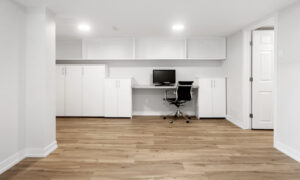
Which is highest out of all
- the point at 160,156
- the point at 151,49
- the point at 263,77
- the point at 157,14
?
the point at 157,14

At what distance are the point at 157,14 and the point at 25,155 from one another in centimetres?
307

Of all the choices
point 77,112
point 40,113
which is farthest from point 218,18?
point 77,112

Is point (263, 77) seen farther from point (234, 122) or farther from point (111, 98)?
point (111, 98)

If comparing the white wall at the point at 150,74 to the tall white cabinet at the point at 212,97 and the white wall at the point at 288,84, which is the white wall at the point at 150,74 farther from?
the white wall at the point at 288,84

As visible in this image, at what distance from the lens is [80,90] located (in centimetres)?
564

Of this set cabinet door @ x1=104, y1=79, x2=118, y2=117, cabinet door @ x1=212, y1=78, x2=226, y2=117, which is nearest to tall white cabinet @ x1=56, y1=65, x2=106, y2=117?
cabinet door @ x1=104, y1=79, x2=118, y2=117

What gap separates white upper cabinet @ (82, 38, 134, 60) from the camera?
560cm

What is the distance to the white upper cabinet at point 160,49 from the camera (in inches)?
220

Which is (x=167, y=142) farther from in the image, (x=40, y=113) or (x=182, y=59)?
(x=182, y=59)

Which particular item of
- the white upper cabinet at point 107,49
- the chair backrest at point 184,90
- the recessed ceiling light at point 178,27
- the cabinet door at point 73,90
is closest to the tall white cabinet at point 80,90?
the cabinet door at point 73,90

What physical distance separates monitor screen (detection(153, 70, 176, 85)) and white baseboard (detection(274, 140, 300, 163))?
3.11 metres

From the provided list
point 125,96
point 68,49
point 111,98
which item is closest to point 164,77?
point 125,96

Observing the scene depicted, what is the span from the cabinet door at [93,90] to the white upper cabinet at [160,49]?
1.20 metres

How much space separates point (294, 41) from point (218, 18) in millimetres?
1346
